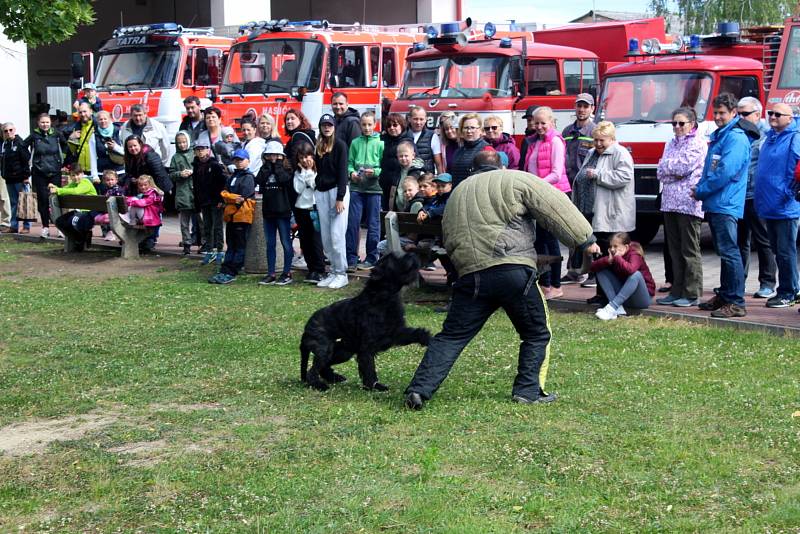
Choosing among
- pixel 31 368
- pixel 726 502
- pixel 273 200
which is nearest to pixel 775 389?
pixel 726 502

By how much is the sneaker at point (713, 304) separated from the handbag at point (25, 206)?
12.6 meters

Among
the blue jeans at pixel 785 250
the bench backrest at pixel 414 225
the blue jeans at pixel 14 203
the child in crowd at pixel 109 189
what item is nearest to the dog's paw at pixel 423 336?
the bench backrest at pixel 414 225

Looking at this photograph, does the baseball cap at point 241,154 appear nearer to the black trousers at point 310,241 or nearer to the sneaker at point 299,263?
the black trousers at point 310,241

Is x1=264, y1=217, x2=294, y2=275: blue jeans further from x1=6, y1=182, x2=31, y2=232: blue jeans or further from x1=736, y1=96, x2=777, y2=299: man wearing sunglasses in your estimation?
x1=6, y1=182, x2=31, y2=232: blue jeans

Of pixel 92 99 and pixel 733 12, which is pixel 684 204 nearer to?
pixel 92 99

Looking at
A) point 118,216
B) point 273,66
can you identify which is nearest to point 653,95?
point 273,66

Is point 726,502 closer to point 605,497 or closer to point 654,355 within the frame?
point 605,497

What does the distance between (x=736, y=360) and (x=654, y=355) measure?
621 millimetres

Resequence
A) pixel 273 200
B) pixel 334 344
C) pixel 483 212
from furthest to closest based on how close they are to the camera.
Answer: pixel 273 200 < pixel 334 344 < pixel 483 212

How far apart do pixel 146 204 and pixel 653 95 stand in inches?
285

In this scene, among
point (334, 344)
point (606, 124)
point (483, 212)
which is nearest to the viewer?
point (483, 212)

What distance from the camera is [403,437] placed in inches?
263

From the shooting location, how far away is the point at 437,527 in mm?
5258

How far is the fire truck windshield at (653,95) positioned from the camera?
15.4m
